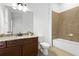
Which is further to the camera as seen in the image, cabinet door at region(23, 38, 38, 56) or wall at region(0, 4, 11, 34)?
cabinet door at region(23, 38, 38, 56)

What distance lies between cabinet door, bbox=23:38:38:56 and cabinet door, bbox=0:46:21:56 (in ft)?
0.38

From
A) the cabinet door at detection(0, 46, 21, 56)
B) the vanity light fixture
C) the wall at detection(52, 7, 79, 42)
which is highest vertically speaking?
the vanity light fixture

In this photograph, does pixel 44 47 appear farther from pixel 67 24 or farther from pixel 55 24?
pixel 67 24

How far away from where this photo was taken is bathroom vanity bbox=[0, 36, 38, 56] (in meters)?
2.17

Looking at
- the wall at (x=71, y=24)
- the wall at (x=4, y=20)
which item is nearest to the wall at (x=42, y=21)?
the wall at (x=71, y=24)

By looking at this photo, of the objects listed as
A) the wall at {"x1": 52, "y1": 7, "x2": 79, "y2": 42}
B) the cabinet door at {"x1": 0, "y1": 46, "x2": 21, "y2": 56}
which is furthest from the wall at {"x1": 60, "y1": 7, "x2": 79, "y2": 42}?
the cabinet door at {"x1": 0, "y1": 46, "x2": 21, "y2": 56}

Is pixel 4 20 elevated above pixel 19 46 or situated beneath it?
elevated above

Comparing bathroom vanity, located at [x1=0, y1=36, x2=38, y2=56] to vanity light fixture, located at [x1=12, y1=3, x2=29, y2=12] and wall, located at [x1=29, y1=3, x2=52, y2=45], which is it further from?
vanity light fixture, located at [x1=12, y1=3, x2=29, y2=12]

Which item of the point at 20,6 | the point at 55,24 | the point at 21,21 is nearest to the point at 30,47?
the point at 21,21

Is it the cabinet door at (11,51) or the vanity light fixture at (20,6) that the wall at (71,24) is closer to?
the vanity light fixture at (20,6)

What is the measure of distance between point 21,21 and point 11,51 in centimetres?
59

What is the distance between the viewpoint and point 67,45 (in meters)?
2.23

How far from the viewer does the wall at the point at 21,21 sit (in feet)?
7.13

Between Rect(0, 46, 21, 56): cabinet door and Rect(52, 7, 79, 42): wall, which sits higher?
Rect(52, 7, 79, 42): wall
